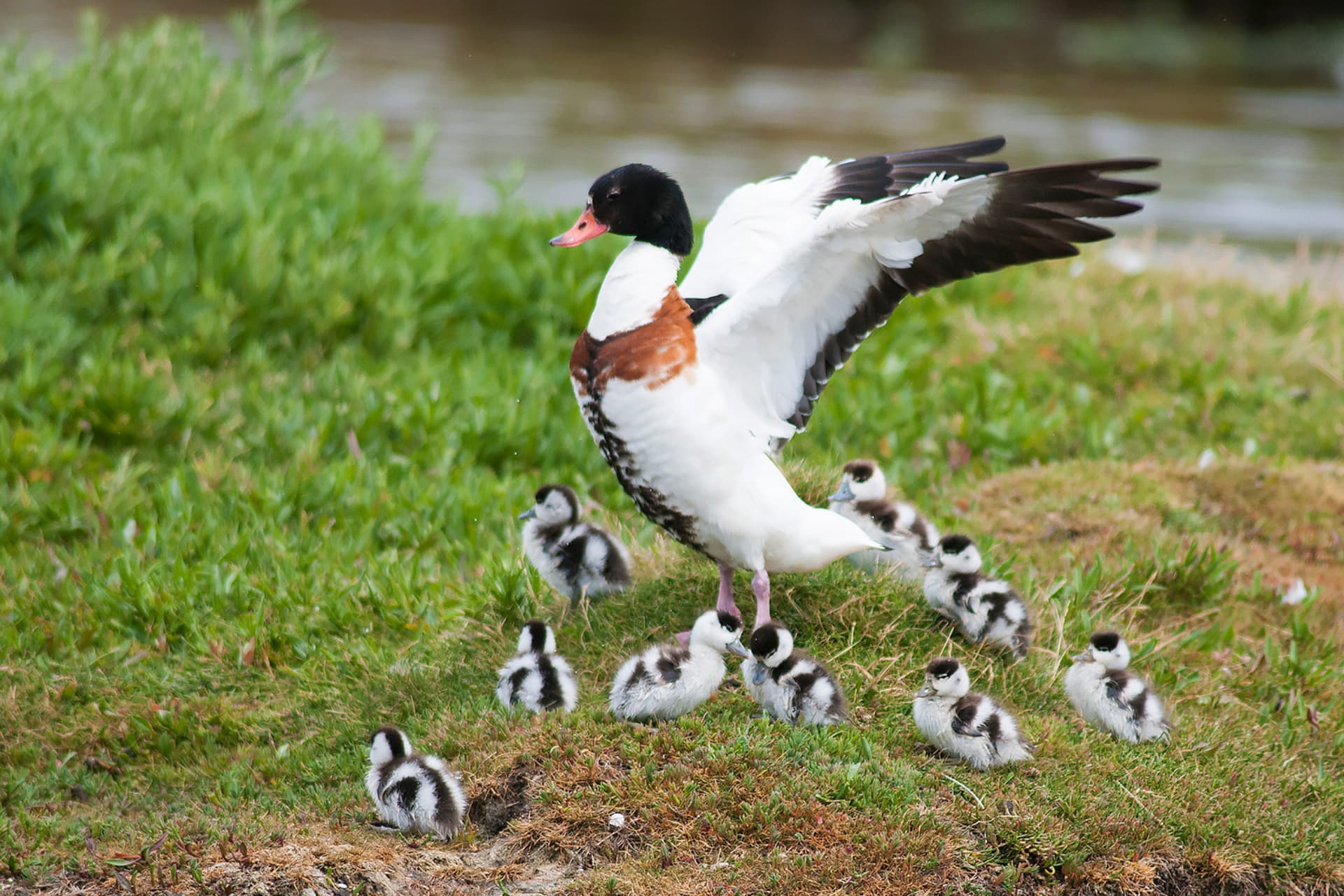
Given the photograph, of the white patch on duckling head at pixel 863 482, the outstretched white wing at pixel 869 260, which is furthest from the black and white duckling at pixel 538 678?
the white patch on duckling head at pixel 863 482

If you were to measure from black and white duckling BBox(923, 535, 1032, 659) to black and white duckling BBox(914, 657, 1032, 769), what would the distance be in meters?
0.62

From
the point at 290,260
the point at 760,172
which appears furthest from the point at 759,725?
the point at 760,172

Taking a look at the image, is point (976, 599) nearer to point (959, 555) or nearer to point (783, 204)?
point (959, 555)

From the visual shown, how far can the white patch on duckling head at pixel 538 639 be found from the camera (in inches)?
214

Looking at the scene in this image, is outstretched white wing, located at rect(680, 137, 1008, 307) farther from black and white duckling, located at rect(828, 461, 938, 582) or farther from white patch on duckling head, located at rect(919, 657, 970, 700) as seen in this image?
white patch on duckling head, located at rect(919, 657, 970, 700)

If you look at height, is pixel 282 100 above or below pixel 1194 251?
above

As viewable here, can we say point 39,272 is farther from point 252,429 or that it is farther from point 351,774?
point 351,774

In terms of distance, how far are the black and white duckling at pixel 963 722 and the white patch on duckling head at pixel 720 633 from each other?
674 millimetres

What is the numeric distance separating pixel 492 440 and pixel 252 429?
4.42ft

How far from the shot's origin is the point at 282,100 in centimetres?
1170

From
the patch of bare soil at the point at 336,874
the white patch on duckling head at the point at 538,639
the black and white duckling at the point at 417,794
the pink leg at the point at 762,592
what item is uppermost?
the pink leg at the point at 762,592

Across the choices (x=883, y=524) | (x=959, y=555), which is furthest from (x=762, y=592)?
(x=883, y=524)

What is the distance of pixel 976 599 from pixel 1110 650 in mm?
538

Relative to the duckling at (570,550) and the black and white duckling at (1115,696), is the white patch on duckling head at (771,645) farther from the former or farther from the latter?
the black and white duckling at (1115,696)
